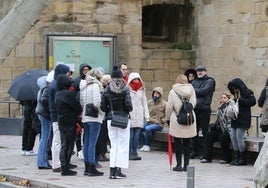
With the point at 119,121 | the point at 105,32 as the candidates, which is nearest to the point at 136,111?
the point at 119,121

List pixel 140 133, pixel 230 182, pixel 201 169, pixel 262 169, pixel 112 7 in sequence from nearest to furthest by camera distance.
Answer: pixel 262 169
pixel 230 182
pixel 201 169
pixel 140 133
pixel 112 7

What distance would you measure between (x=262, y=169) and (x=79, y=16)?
42.3 ft

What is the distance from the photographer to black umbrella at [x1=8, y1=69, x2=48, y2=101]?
16078 mm

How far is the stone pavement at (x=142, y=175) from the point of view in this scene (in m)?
12.4

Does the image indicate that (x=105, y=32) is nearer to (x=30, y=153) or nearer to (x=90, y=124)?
(x=30, y=153)

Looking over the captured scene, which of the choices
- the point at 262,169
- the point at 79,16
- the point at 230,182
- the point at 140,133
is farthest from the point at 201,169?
the point at 79,16

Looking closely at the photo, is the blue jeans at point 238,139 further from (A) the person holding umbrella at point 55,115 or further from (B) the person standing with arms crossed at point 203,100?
(A) the person holding umbrella at point 55,115

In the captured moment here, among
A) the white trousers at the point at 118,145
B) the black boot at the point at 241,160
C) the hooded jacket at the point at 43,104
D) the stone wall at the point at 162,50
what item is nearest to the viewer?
the white trousers at the point at 118,145

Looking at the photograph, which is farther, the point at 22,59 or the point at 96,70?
the point at 22,59

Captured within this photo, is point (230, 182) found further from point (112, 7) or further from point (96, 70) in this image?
point (112, 7)

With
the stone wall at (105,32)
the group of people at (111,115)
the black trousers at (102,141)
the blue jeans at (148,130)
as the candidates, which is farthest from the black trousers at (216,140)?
the stone wall at (105,32)

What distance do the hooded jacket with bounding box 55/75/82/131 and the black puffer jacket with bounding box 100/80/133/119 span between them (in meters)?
0.50

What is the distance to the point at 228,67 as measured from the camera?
20.8m

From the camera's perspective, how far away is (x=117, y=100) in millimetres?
13023
